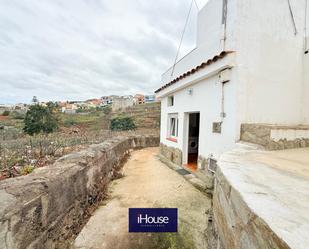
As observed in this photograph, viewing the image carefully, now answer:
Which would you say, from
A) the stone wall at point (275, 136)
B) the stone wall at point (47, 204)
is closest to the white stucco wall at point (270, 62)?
the stone wall at point (275, 136)

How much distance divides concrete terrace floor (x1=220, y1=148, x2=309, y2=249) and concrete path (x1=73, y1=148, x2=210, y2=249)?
1.61 meters

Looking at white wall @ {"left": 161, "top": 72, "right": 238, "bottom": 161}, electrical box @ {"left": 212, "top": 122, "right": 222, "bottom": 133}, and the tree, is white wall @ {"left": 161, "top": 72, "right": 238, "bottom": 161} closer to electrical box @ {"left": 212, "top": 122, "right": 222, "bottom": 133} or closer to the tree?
electrical box @ {"left": 212, "top": 122, "right": 222, "bottom": 133}

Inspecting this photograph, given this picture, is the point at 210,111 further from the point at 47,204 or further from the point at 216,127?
the point at 47,204

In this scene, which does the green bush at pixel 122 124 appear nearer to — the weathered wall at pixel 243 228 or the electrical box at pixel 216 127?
the electrical box at pixel 216 127

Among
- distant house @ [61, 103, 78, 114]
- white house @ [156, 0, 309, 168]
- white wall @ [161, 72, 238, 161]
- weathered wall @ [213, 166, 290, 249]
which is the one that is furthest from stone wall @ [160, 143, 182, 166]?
distant house @ [61, 103, 78, 114]

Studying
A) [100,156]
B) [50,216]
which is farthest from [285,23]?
[50,216]

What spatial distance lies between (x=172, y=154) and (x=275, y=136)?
5.04 meters

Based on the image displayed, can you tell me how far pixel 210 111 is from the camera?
17.4 feet

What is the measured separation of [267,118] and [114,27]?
1381 cm

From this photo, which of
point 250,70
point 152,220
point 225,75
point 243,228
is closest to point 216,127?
point 225,75

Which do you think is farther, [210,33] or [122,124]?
[122,124]

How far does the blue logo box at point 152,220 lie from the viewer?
277cm

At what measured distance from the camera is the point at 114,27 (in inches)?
556

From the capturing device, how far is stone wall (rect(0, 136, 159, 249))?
184cm
